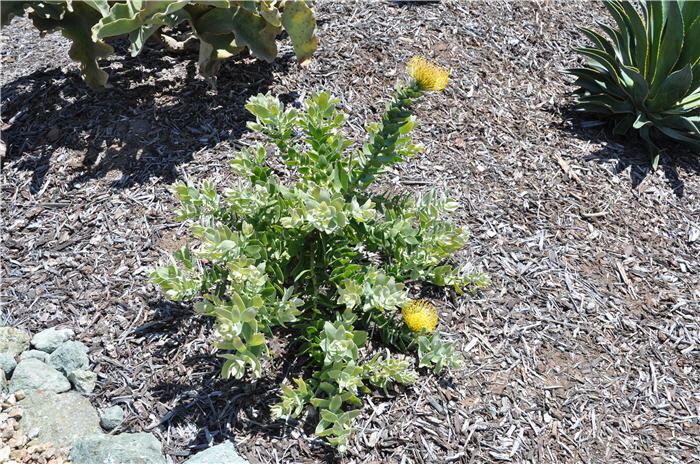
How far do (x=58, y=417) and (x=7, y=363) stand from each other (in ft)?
1.24

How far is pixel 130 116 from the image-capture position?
11.2 ft

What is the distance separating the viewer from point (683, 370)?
271 centimetres

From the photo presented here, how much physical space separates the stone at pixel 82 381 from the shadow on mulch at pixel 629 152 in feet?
9.84

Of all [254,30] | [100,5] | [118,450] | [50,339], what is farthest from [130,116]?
[118,450]

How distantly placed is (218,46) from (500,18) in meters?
2.25

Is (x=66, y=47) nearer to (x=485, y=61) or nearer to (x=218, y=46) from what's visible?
(x=218, y=46)

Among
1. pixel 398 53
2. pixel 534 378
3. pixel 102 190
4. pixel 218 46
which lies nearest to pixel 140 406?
pixel 102 190

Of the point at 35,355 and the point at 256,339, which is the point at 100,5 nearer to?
the point at 35,355

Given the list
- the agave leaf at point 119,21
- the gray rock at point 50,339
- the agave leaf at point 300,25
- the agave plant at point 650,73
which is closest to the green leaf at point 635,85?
the agave plant at point 650,73

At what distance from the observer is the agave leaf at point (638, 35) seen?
A: 3600 millimetres

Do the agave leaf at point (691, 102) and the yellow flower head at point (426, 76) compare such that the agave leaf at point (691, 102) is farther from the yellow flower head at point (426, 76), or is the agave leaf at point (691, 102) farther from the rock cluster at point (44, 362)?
the rock cluster at point (44, 362)

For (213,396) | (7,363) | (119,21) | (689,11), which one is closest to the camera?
(213,396)

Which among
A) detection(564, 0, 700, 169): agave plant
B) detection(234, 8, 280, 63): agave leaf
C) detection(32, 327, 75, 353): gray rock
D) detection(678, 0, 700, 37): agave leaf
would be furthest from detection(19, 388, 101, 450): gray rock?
detection(678, 0, 700, 37): agave leaf

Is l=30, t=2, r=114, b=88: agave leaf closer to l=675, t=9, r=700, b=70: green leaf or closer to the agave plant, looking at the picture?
the agave plant
